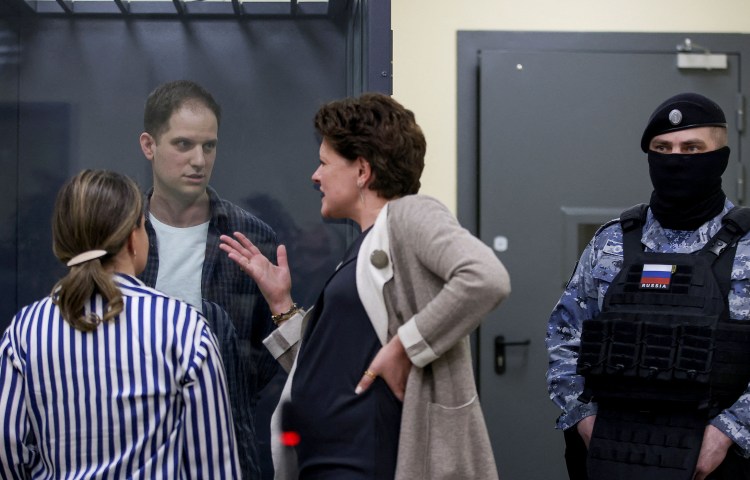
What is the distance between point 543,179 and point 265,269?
6.13 ft

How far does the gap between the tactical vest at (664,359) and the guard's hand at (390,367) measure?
0.68 meters

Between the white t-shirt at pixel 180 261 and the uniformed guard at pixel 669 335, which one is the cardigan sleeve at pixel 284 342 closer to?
the white t-shirt at pixel 180 261

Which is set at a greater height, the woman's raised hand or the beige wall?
the beige wall

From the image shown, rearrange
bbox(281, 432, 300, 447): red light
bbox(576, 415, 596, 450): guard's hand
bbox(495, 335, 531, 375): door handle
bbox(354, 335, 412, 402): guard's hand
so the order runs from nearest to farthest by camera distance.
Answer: bbox(354, 335, 412, 402): guard's hand
bbox(281, 432, 300, 447): red light
bbox(576, 415, 596, 450): guard's hand
bbox(495, 335, 531, 375): door handle

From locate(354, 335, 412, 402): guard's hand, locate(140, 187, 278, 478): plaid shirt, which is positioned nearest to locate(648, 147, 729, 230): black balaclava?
locate(354, 335, 412, 402): guard's hand

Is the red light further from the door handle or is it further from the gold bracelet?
the door handle

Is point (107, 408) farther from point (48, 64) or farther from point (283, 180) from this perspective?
point (48, 64)

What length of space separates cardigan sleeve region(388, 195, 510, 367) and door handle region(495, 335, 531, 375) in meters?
2.07

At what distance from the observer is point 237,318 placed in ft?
8.54

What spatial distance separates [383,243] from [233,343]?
75 centimetres

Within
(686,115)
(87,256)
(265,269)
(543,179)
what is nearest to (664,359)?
(686,115)

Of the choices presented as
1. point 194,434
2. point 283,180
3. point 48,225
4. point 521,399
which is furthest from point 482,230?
point 194,434

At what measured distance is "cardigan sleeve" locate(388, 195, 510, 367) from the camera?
1.90m

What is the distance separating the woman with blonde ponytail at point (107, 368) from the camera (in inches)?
73.4
